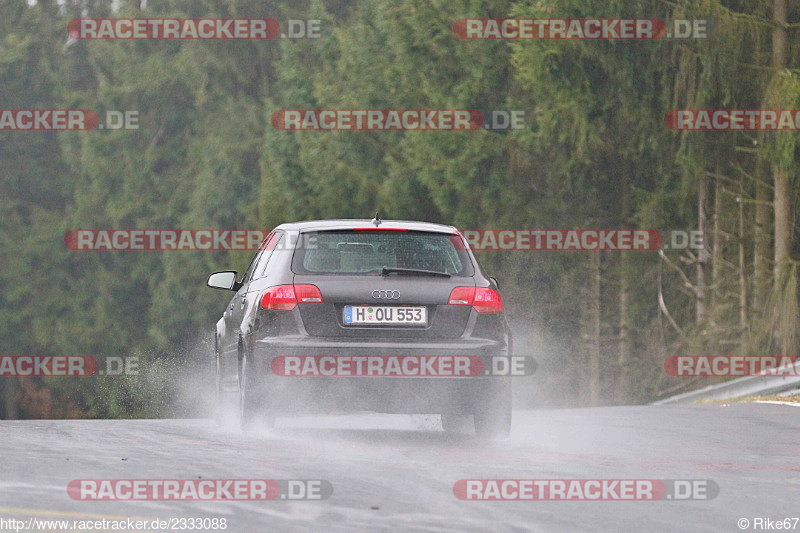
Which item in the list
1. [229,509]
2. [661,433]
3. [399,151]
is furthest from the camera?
[399,151]

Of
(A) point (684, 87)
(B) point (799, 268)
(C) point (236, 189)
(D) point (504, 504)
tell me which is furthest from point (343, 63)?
(D) point (504, 504)

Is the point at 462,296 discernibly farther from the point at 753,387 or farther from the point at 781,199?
the point at 781,199

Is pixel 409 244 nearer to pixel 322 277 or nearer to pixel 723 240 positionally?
pixel 322 277

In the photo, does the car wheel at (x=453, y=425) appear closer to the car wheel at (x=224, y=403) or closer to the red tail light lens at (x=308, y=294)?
the car wheel at (x=224, y=403)

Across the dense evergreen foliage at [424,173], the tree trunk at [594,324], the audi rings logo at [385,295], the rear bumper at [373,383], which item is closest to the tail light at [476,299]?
the rear bumper at [373,383]

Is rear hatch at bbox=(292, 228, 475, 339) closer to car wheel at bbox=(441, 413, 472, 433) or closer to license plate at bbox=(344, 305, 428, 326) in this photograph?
license plate at bbox=(344, 305, 428, 326)

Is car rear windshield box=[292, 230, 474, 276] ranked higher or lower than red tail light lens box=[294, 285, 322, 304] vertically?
higher

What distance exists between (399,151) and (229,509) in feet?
120

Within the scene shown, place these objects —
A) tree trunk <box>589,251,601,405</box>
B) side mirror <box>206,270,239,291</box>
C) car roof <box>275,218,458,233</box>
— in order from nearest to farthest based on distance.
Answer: car roof <box>275,218,458,233</box>
side mirror <box>206,270,239,291</box>
tree trunk <box>589,251,601,405</box>

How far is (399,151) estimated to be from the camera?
148 feet

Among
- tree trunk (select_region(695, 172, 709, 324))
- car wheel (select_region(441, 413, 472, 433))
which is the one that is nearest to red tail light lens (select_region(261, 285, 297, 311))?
car wheel (select_region(441, 413, 472, 433))

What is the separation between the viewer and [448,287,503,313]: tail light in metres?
12.6

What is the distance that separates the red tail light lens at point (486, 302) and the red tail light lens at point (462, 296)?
4cm

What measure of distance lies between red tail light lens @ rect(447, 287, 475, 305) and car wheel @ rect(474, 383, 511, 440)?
2.37 feet
